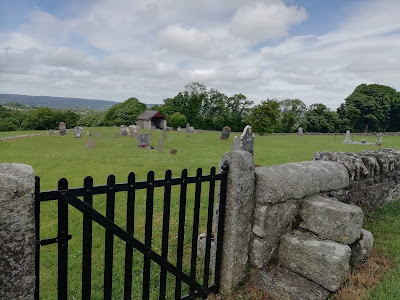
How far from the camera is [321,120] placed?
4738 centimetres

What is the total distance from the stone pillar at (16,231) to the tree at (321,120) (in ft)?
162

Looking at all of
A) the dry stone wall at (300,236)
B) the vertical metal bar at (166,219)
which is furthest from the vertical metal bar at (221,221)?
the vertical metal bar at (166,219)

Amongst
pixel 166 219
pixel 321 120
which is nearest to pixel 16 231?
pixel 166 219

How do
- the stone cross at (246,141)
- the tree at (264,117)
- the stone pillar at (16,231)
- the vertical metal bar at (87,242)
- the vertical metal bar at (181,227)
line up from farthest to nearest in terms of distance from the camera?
the tree at (264,117) → the stone cross at (246,141) → the vertical metal bar at (181,227) → the vertical metal bar at (87,242) → the stone pillar at (16,231)

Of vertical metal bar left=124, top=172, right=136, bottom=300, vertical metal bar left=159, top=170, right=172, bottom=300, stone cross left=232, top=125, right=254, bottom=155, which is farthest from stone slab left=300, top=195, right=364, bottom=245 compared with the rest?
stone cross left=232, top=125, right=254, bottom=155

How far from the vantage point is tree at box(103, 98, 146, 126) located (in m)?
52.1

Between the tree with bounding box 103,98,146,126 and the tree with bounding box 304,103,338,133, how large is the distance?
30.3 m

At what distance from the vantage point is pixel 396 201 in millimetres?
6387

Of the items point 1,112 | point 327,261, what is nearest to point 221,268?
point 327,261

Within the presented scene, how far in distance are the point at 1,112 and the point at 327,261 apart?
72449 millimetres

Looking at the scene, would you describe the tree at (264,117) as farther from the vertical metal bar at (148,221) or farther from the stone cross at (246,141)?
the vertical metal bar at (148,221)

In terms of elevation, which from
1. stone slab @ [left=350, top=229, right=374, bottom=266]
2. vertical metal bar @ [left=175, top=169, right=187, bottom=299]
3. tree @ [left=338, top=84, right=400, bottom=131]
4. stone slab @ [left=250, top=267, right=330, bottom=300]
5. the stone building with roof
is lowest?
stone slab @ [left=250, top=267, right=330, bottom=300]

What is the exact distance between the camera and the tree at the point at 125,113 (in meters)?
52.1

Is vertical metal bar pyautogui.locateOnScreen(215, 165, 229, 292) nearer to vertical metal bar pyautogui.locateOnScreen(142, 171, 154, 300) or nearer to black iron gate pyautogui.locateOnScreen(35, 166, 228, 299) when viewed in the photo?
black iron gate pyautogui.locateOnScreen(35, 166, 228, 299)
